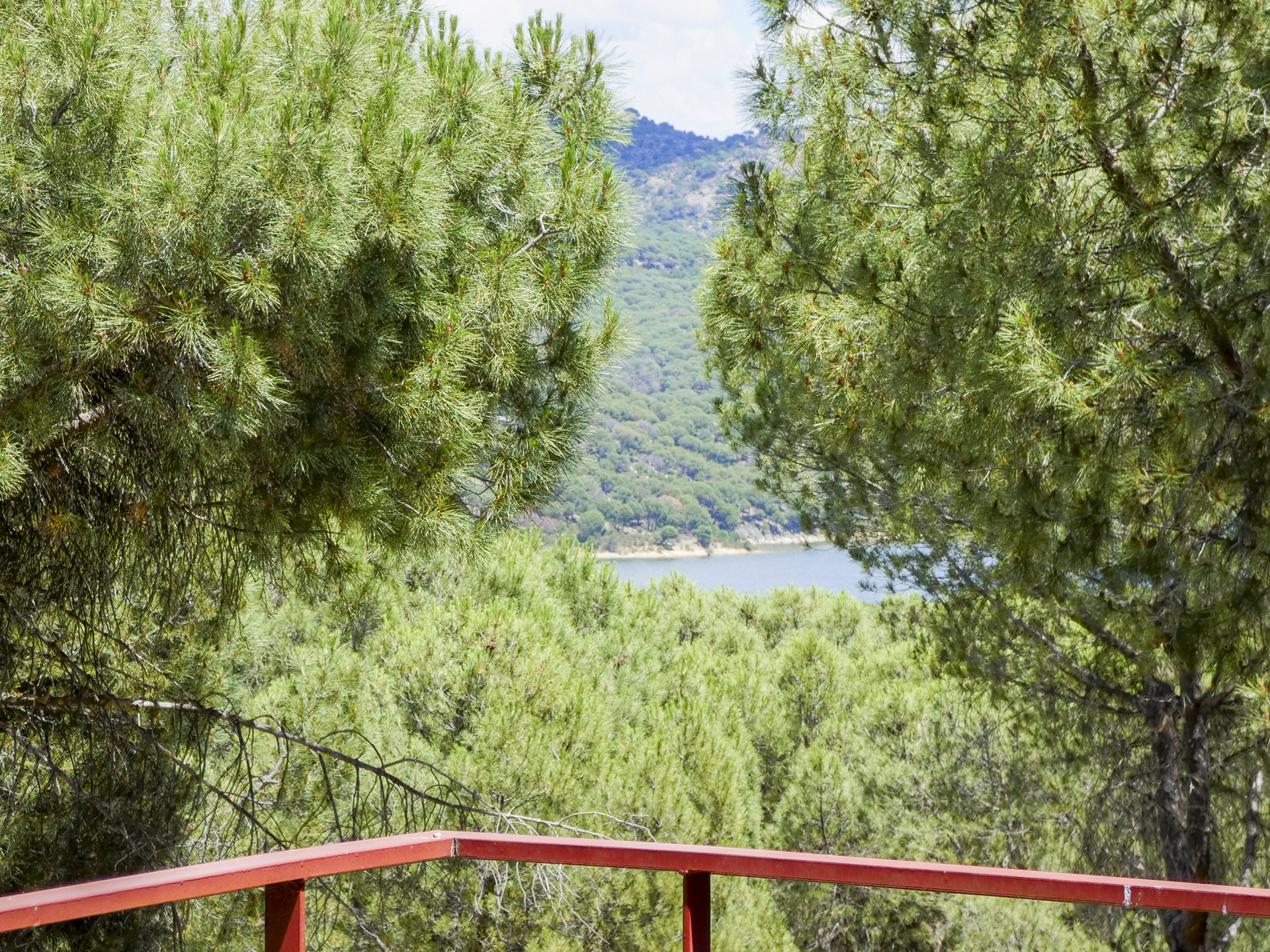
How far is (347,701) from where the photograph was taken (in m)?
6.26

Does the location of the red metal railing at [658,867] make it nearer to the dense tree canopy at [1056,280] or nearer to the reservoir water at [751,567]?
the dense tree canopy at [1056,280]

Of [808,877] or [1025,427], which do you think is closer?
[808,877]

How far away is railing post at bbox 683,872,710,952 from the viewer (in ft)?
4.67

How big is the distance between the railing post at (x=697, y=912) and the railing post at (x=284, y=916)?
0.51 meters

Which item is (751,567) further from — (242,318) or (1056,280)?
(242,318)

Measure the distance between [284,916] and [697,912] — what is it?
54 centimetres

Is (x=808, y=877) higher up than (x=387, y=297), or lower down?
lower down

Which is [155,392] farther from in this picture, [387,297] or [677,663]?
[677,663]

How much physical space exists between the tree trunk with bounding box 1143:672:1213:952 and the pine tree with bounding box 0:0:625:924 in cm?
327

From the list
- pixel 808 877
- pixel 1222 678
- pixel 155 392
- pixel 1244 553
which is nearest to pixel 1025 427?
pixel 1244 553

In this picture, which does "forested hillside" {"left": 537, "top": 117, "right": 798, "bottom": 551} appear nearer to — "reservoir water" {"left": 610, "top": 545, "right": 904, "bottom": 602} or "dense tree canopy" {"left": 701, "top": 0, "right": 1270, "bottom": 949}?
"reservoir water" {"left": 610, "top": 545, "right": 904, "bottom": 602}

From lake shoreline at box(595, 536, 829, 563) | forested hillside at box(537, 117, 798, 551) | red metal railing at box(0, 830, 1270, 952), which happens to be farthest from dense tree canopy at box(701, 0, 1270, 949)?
lake shoreline at box(595, 536, 829, 563)

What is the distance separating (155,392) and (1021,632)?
424 cm

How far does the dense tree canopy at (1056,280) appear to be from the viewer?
2.67 meters
